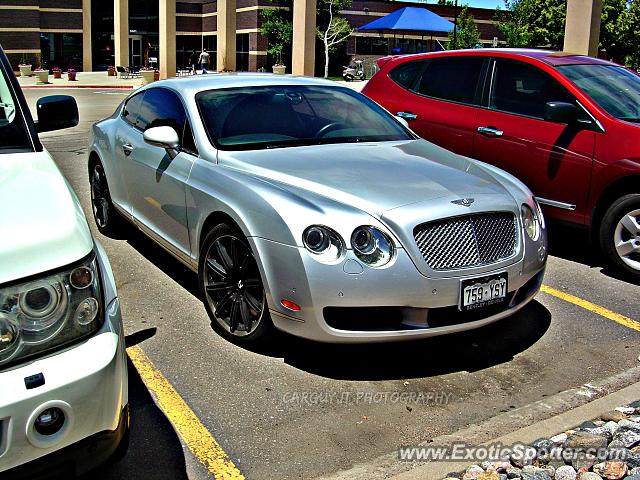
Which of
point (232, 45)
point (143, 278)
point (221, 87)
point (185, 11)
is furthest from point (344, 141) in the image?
point (185, 11)

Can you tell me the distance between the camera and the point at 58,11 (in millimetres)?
51781

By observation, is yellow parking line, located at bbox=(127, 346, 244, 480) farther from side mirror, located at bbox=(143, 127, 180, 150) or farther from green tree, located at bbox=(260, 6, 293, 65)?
green tree, located at bbox=(260, 6, 293, 65)

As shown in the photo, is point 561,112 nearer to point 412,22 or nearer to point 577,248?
point 577,248

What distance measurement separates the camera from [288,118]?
17.2 ft

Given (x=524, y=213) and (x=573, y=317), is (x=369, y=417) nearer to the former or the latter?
(x=524, y=213)

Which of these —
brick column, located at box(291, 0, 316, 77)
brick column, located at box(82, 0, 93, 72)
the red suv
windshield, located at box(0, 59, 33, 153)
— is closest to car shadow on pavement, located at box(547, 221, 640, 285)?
the red suv

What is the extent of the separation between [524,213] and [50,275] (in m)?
3.06

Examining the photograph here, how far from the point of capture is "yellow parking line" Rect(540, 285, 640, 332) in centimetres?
501

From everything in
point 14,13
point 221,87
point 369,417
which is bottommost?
point 369,417

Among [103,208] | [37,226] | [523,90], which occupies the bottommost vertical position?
[103,208]

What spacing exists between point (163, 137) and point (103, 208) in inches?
85.5

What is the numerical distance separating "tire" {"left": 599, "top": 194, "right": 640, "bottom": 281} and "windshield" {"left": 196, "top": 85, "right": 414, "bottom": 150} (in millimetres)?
1831

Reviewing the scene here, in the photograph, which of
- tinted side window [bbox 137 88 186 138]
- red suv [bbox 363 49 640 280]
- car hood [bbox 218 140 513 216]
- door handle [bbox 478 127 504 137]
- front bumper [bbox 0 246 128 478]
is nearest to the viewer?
front bumper [bbox 0 246 128 478]

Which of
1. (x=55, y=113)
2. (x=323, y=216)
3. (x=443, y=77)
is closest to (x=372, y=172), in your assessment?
(x=323, y=216)
